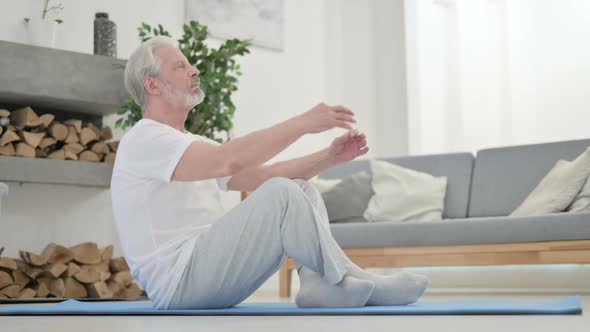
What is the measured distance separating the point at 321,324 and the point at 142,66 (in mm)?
1065

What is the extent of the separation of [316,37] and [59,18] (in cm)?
226

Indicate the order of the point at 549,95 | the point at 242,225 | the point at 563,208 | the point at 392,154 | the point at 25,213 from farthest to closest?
the point at 392,154
the point at 549,95
the point at 25,213
the point at 563,208
the point at 242,225

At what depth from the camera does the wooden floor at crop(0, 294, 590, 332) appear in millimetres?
1666

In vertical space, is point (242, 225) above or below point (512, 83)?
below

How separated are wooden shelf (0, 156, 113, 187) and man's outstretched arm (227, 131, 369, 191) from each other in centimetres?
220

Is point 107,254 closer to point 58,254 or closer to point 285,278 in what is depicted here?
point 58,254

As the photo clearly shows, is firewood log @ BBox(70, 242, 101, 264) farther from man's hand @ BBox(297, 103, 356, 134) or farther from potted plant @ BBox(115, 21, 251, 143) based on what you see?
man's hand @ BBox(297, 103, 356, 134)

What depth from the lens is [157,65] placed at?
245 centimetres

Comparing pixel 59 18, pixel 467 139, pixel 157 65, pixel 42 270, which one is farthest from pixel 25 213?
pixel 467 139

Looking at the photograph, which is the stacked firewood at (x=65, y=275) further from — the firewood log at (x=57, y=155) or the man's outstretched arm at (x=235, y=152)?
the man's outstretched arm at (x=235, y=152)

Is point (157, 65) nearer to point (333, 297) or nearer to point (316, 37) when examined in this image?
point (333, 297)

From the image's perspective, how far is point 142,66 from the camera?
2463 mm

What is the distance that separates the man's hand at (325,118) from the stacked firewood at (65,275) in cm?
293

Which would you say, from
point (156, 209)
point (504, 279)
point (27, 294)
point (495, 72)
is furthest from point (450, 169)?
point (156, 209)
